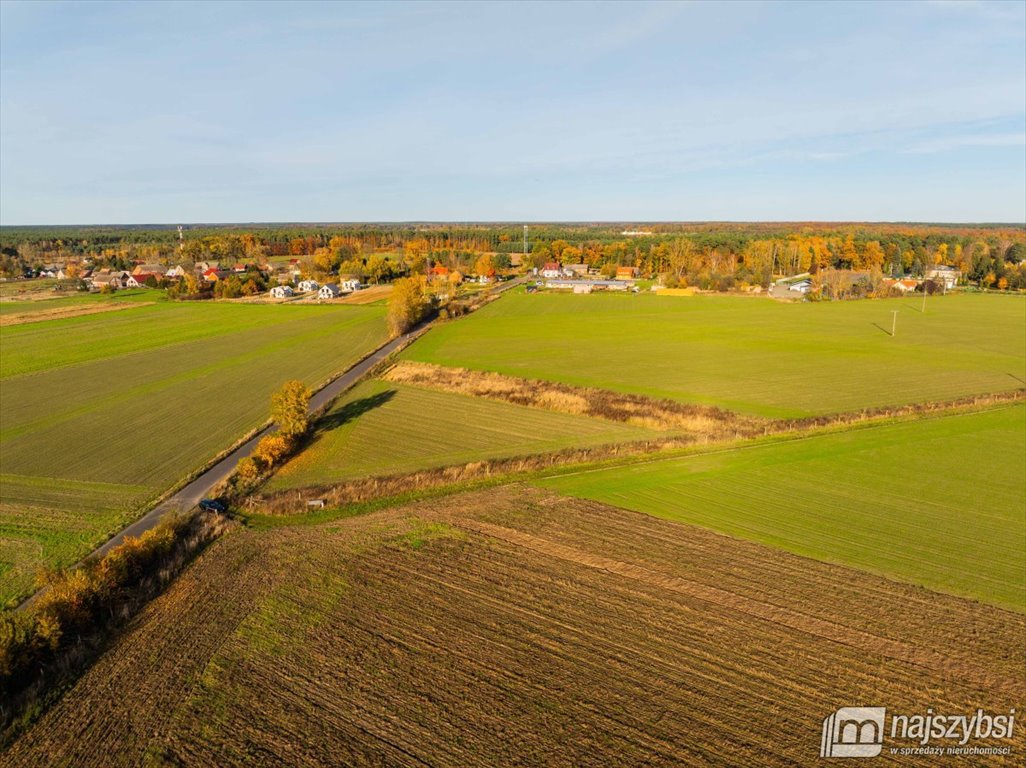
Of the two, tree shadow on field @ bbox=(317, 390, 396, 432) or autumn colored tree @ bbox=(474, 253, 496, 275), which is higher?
autumn colored tree @ bbox=(474, 253, 496, 275)

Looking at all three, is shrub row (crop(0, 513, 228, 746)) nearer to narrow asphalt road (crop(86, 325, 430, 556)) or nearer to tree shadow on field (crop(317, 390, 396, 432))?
narrow asphalt road (crop(86, 325, 430, 556))

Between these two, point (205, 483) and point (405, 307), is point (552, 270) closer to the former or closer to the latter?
point (405, 307)

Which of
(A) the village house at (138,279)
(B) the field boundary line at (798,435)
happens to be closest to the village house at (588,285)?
(B) the field boundary line at (798,435)

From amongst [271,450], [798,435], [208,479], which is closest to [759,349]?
[798,435]

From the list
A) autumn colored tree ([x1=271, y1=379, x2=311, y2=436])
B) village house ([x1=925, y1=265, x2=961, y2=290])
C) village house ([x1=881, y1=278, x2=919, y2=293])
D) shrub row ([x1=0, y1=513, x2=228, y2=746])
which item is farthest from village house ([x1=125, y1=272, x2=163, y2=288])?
village house ([x1=925, y1=265, x2=961, y2=290])

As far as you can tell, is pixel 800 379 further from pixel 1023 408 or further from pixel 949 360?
pixel 949 360

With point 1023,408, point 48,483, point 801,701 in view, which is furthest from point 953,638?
point 48,483

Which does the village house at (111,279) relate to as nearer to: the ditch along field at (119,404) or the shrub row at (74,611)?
the ditch along field at (119,404)
